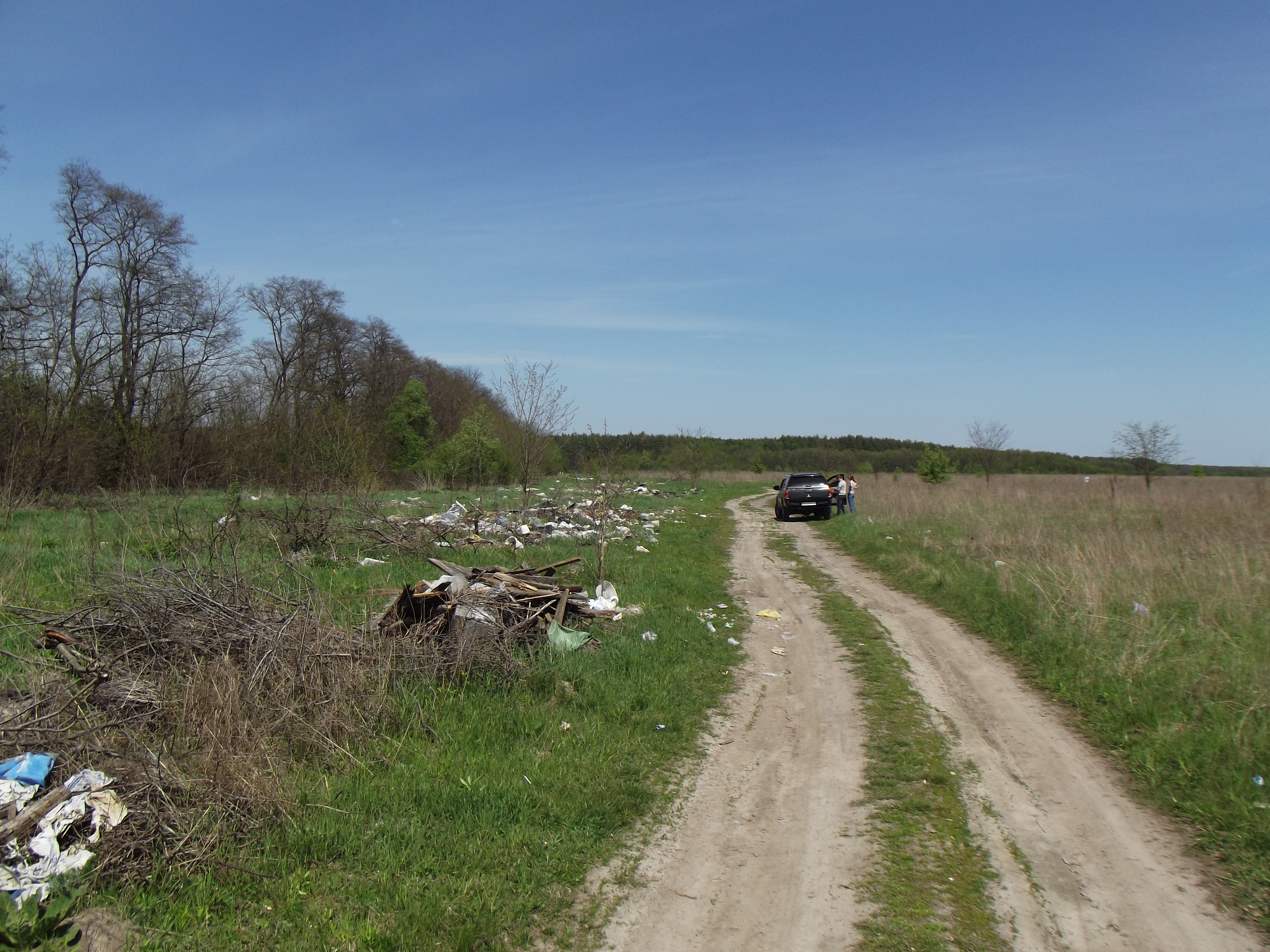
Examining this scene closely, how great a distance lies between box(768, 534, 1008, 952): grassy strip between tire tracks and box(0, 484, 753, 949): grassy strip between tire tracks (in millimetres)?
1428

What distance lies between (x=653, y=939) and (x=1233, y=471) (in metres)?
70.5

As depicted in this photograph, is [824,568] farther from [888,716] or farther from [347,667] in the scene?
[347,667]

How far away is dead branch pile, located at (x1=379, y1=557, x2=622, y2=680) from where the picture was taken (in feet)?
21.5

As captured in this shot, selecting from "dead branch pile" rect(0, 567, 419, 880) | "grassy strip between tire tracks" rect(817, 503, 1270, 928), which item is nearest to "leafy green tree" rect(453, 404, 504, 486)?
"grassy strip between tire tracks" rect(817, 503, 1270, 928)

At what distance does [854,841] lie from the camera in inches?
162

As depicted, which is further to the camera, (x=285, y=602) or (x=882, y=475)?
(x=882, y=475)

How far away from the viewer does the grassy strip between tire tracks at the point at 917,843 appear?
3.27 meters

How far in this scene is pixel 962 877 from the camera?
371 centimetres

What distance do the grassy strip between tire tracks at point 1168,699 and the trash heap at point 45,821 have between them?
5.66 metres

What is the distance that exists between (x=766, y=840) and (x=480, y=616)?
152 inches

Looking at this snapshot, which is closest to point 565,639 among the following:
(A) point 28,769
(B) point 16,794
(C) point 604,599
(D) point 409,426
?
(C) point 604,599

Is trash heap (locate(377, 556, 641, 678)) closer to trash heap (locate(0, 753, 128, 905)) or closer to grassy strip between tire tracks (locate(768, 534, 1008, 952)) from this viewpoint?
trash heap (locate(0, 753, 128, 905))

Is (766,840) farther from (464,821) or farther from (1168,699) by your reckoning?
(1168,699)

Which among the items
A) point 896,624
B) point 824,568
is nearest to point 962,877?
point 896,624
